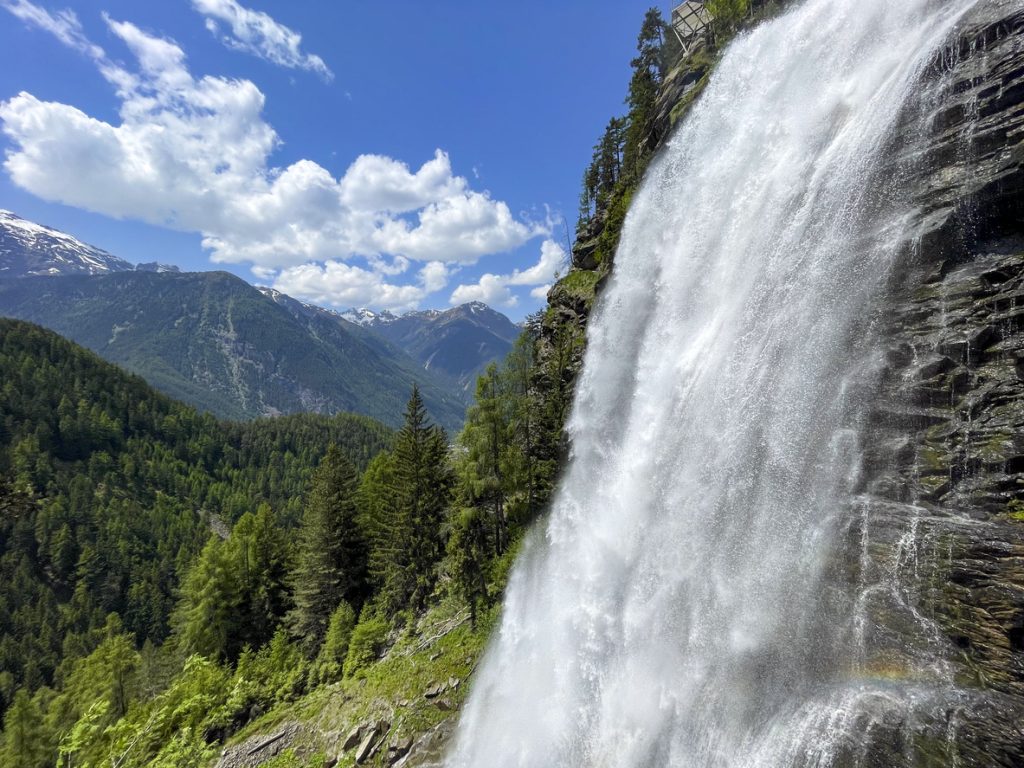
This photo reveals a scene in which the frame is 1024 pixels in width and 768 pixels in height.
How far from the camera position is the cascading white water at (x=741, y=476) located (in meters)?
15.2

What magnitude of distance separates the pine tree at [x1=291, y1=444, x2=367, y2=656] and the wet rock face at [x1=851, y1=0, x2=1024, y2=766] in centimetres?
3719

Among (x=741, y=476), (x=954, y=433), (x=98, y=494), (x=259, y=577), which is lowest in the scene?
(x=259, y=577)

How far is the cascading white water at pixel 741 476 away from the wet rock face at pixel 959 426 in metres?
0.89

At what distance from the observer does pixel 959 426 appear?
1393 cm

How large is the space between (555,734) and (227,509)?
169 m

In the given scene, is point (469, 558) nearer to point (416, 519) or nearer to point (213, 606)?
point (416, 519)

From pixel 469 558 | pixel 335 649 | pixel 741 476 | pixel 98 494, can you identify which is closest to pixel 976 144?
pixel 741 476

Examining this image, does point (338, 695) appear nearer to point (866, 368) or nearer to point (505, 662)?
point (505, 662)

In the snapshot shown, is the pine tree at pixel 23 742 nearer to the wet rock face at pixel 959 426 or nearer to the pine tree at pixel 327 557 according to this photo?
the pine tree at pixel 327 557

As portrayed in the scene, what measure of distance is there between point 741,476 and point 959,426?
7003mm

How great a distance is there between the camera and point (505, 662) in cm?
2266

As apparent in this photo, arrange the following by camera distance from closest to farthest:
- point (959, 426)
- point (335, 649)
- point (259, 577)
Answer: point (959, 426) → point (335, 649) → point (259, 577)

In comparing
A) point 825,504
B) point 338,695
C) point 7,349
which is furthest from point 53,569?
point 825,504

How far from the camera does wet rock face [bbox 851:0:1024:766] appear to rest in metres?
11.8
